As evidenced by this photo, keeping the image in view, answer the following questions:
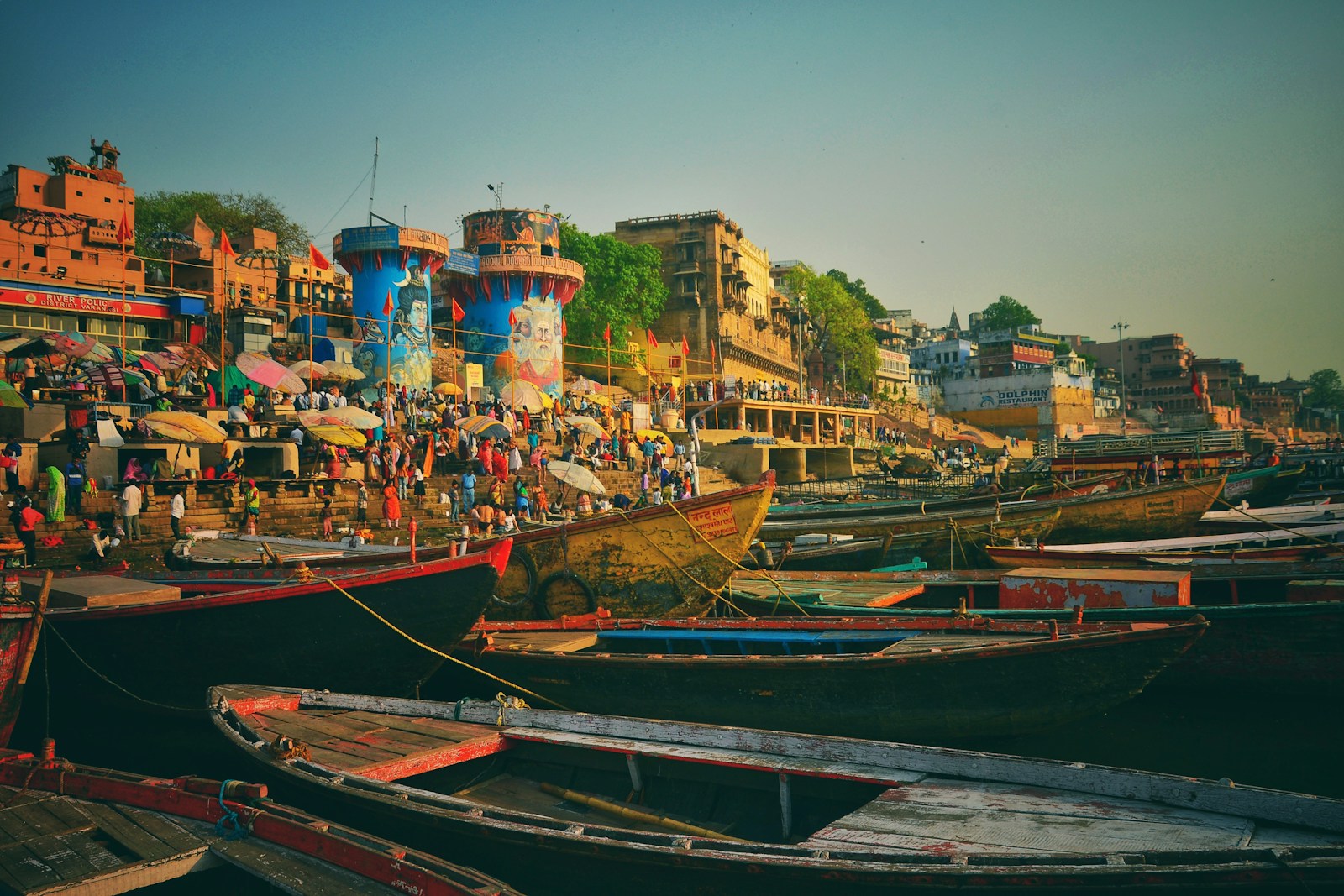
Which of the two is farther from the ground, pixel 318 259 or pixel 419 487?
pixel 318 259

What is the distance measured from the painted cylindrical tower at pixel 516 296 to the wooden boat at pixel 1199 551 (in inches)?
1095

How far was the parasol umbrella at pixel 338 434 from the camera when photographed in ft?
71.5

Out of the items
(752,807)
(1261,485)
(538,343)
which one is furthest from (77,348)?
(1261,485)

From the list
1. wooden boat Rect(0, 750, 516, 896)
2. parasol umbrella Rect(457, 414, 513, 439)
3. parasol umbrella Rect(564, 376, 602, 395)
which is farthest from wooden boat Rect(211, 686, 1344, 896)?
parasol umbrella Rect(564, 376, 602, 395)

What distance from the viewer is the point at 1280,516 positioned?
19328 mm

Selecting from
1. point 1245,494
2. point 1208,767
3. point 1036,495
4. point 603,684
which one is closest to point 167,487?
point 603,684

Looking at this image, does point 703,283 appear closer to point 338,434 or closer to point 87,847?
point 338,434

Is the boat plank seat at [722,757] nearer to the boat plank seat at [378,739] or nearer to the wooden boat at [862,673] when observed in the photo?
the boat plank seat at [378,739]

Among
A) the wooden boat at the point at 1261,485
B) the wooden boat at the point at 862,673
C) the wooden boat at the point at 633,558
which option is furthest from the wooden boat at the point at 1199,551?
the wooden boat at the point at 1261,485

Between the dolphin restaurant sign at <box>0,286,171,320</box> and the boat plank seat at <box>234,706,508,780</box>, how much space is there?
31.2 meters

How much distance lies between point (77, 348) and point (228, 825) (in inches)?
906

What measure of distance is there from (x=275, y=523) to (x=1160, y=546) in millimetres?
18632

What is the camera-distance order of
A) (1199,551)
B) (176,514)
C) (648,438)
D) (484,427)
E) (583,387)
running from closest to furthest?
(1199,551), (176,514), (484,427), (648,438), (583,387)

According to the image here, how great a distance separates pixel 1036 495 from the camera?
23750 mm
